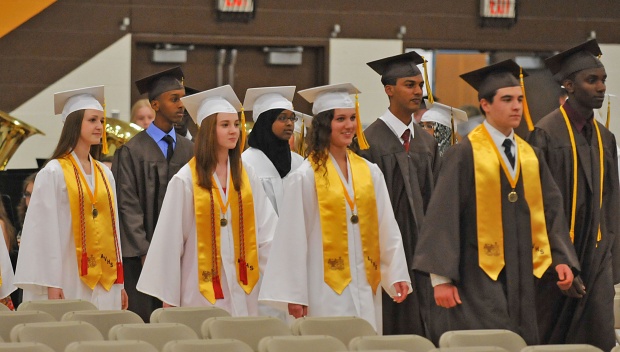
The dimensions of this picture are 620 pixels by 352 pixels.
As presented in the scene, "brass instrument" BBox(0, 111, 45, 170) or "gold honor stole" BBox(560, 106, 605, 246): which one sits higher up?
"brass instrument" BBox(0, 111, 45, 170)

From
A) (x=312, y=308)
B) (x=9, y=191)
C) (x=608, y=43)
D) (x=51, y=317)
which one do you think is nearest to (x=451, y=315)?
(x=312, y=308)

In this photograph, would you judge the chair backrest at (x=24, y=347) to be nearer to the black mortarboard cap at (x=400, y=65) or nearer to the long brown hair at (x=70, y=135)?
the long brown hair at (x=70, y=135)

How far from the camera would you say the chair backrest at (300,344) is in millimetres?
4816

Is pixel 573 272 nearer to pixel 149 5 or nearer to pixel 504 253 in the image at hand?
pixel 504 253

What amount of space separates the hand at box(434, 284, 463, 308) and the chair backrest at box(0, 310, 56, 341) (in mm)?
1825

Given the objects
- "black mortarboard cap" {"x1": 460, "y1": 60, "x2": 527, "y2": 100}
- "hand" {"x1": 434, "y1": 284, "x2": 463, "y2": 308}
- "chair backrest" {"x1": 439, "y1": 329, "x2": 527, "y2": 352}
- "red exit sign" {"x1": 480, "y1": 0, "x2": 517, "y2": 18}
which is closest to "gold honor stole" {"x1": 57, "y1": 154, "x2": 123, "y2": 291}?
"hand" {"x1": 434, "y1": 284, "x2": 463, "y2": 308}

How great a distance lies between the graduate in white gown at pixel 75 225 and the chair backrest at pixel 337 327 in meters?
2.24

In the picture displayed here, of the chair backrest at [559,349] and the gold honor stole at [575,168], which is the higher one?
the gold honor stole at [575,168]

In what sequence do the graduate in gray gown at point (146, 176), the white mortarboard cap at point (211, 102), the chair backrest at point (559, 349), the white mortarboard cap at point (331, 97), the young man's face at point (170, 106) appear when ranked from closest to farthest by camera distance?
the chair backrest at point (559, 349) < the white mortarboard cap at point (331, 97) < the white mortarboard cap at point (211, 102) < the graduate in gray gown at point (146, 176) < the young man's face at point (170, 106)

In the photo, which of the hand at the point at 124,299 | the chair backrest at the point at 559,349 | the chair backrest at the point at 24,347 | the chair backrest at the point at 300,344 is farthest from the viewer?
the hand at the point at 124,299

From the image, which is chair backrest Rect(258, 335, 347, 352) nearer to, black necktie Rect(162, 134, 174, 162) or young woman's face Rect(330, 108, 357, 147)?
young woman's face Rect(330, 108, 357, 147)

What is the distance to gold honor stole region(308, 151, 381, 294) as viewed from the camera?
261 inches

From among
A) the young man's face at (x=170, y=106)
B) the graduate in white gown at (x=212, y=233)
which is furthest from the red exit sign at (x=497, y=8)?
the graduate in white gown at (x=212, y=233)

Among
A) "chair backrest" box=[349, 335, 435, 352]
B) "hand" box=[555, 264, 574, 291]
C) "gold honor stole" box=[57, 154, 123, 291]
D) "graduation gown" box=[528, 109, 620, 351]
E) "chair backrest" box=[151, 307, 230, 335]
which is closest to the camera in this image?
"chair backrest" box=[349, 335, 435, 352]
